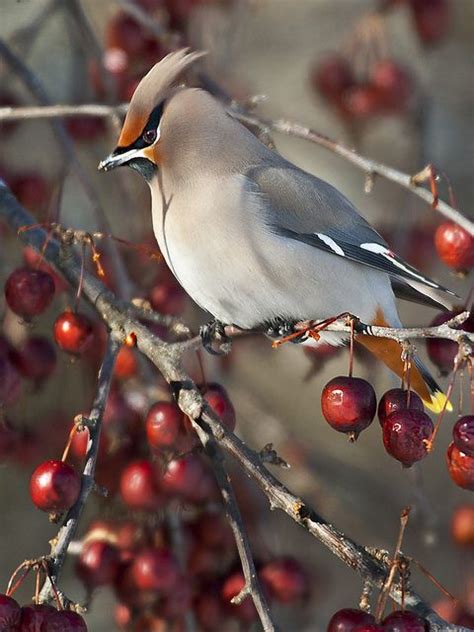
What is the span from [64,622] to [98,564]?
600 millimetres

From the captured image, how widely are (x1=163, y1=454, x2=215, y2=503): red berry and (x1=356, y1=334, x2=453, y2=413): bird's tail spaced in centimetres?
50

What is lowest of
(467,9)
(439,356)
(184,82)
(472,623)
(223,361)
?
(472,623)

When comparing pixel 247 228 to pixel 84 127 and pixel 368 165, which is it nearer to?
pixel 368 165

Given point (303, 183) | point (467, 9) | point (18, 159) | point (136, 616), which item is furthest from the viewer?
point (467, 9)

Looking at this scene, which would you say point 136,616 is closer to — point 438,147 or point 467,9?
point 438,147

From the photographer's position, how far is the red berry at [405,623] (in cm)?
169

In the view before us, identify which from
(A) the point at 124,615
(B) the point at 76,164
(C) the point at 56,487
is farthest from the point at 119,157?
(A) the point at 124,615

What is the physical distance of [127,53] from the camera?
330 centimetres

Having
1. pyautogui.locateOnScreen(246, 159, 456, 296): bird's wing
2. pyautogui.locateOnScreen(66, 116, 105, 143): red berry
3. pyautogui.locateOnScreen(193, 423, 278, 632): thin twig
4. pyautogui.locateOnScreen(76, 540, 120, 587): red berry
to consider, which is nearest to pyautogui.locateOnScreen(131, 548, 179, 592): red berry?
pyautogui.locateOnScreen(76, 540, 120, 587): red berry

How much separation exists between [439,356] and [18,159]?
2026 mm

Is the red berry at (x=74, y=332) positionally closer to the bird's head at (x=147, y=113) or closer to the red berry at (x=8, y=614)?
the bird's head at (x=147, y=113)

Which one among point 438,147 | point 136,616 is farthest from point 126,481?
point 438,147

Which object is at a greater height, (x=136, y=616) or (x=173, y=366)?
(x=173, y=366)

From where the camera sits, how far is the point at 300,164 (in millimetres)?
4637
